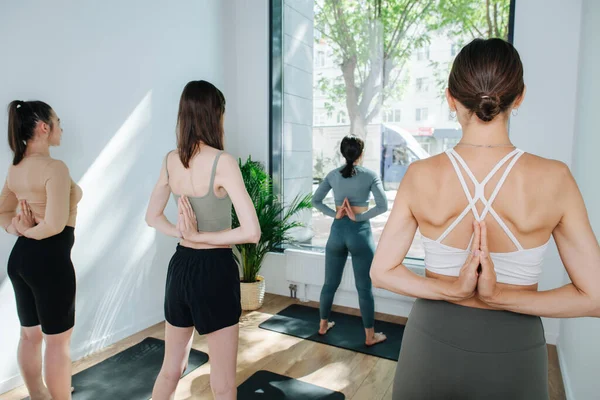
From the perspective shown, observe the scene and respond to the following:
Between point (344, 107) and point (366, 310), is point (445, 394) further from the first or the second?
point (344, 107)

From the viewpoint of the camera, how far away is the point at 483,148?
0.93 m

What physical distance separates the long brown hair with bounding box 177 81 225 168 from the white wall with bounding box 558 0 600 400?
1765mm

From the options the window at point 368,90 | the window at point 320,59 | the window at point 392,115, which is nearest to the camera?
the window at point 368,90

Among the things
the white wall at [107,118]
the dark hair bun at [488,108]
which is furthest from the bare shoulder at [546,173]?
the white wall at [107,118]

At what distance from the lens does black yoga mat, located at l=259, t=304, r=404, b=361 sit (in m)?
2.92

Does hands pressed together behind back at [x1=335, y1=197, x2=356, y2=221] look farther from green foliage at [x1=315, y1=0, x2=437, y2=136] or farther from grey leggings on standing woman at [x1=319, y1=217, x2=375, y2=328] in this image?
green foliage at [x1=315, y1=0, x2=437, y2=136]

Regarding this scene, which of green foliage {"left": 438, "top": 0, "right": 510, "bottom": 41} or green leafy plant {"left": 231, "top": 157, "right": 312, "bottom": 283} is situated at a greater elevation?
green foliage {"left": 438, "top": 0, "right": 510, "bottom": 41}

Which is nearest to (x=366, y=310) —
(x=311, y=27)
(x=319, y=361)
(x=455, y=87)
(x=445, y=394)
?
(x=319, y=361)

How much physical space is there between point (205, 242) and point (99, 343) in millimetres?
1968

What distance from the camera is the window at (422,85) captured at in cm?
355

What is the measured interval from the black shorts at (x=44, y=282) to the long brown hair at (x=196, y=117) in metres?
0.93

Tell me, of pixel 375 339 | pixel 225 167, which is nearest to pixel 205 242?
pixel 225 167

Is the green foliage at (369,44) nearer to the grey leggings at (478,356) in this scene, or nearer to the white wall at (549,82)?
the white wall at (549,82)

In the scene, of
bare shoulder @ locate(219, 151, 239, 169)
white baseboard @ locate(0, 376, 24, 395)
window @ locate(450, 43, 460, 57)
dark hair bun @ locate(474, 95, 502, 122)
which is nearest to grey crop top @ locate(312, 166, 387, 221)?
window @ locate(450, 43, 460, 57)
